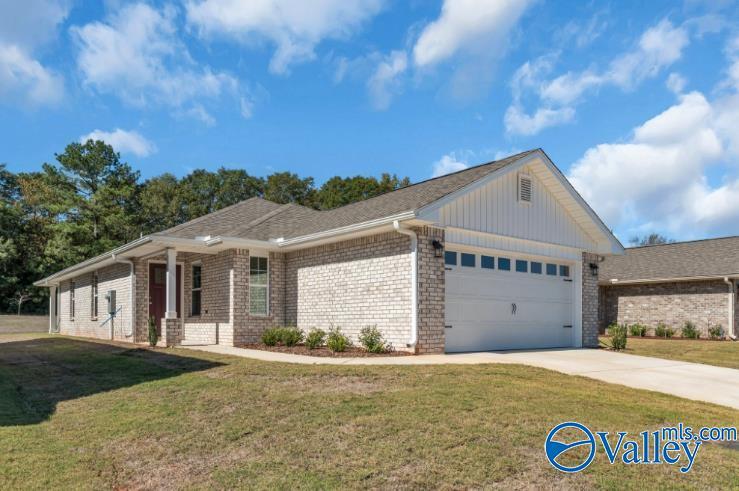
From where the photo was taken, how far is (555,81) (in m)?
15.9

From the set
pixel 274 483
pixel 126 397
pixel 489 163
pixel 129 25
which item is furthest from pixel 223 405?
pixel 129 25

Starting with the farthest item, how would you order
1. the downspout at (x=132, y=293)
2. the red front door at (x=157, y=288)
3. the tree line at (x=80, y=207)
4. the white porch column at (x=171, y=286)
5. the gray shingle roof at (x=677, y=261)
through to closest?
1. the tree line at (x=80, y=207)
2. the gray shingle roof at (x=677, y=261)
3. the red front door at (x=157, y=288)
4. the downspout at (x=132, y=293)
5. the white porch column at (x=171, y=286)

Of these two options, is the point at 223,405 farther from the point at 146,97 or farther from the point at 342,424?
the point at 146,97

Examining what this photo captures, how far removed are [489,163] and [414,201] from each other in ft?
9.46

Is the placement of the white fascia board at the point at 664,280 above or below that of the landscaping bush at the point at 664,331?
above

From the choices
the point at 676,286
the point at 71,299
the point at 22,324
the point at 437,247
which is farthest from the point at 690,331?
the point at 22,324

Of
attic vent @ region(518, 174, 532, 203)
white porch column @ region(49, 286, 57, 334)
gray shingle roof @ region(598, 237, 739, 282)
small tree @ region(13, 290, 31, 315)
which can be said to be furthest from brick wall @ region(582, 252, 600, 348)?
small tree @ region(13, 290, 31, 315)

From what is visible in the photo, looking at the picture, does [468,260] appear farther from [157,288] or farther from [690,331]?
[690,331]

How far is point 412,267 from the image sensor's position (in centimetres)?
1184

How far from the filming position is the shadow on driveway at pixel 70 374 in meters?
8.30

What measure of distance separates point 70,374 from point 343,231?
6470mm

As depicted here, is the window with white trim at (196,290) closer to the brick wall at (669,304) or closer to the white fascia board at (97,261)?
the white fascia board at (97,261)

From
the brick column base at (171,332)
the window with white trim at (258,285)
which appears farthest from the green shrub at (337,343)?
the brick column base at (171,332)

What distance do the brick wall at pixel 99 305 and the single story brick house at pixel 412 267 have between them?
10.8 inches
